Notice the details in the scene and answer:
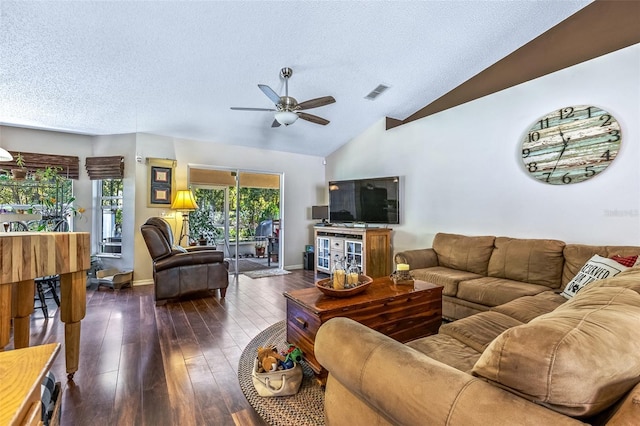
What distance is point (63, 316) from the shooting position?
1.98 m

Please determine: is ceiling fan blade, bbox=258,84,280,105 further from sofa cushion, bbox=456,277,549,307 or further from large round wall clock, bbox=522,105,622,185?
large round wall clock, bbox=522,105,622,185

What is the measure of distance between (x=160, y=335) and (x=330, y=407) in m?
2.09

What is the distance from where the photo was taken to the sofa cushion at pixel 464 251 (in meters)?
3.42

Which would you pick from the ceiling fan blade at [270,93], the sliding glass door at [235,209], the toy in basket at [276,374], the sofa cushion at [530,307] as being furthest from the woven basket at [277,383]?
the sliding glass door at [235,209]

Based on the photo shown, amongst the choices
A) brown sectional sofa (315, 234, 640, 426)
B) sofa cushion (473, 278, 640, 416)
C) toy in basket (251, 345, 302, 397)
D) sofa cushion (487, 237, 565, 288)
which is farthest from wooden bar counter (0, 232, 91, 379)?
sofa cushion (487, 237, 565, 288)

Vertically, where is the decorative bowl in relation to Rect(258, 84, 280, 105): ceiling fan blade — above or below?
below

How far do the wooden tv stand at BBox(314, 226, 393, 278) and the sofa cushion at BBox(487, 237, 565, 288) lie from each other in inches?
68.9

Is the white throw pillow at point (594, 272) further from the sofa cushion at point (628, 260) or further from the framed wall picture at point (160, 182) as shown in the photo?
the framed wall picture at point (160, 182)

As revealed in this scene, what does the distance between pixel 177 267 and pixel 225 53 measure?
260 cm

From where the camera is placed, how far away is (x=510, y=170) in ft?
11.7

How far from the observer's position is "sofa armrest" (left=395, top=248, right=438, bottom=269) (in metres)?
3.63

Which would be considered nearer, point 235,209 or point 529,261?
point 529,261

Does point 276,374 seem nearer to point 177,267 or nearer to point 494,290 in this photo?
point 494,290

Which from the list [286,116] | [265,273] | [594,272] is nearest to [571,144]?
[594,272]
